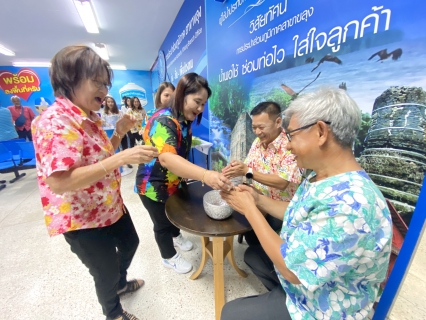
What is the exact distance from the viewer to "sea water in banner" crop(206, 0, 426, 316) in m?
0.79

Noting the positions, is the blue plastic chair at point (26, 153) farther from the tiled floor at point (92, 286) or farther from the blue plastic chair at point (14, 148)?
the tiled floor at point (92, 286)

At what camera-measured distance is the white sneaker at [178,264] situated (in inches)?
61.6

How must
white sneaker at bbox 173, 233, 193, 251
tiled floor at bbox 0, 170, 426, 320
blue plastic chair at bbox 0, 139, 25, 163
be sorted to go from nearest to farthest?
tiled floor at bbox 0, 170, 426, 320 < white sneaker at bbox 173, 233, 193, 251 < blue plastic chair at bbox 0, 139, 25, 163

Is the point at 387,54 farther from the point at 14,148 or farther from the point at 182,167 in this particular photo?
the point at 14,148

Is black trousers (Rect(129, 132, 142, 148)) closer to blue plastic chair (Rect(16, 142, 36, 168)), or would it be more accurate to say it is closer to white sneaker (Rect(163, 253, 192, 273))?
blue plastic chair (Rect(16, 142, 36, 168))

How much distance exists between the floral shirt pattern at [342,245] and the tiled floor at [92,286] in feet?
2.48

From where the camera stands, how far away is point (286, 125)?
28.9 inches

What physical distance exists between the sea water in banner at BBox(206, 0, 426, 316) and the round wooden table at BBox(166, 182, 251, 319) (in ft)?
2.46

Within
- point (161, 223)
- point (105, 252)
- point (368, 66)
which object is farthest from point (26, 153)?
point (368, 66)

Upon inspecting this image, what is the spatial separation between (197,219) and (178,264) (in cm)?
79

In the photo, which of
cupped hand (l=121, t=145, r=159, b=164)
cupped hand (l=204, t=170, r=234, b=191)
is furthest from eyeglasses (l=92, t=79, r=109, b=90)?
cupped hand (l=204, t=170, r=234, b=191)

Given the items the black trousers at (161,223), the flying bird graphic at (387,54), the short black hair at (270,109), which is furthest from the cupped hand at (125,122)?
the flying bird graphic at (387,54)

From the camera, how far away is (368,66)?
95 centimetres

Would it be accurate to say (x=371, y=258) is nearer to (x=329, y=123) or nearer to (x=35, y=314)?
(x=329, y=123)
